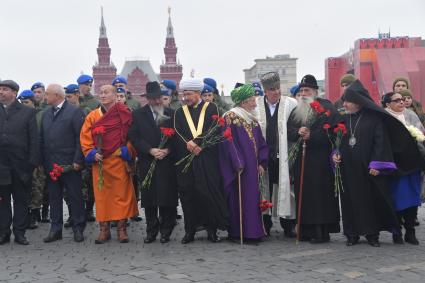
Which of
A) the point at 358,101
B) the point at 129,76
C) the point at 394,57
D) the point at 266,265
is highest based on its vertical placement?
the point at 129,76

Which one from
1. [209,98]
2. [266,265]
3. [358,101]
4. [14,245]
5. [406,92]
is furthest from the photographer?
[209,98]

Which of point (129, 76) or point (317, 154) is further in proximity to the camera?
point (129, 76)

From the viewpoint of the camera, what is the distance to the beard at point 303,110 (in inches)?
274

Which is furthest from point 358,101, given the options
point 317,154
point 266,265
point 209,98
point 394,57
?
point 394,57

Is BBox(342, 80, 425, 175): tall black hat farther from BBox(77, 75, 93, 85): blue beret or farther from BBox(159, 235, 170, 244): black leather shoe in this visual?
BBox(77, 75, 93, 85): blue beret

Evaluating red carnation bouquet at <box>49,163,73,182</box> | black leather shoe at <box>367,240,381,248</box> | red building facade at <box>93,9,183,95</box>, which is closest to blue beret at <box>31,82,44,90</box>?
red carnation bouquet at <box>49,163,73,182</box>

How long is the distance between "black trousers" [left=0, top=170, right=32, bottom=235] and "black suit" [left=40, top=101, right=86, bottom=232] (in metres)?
0.35

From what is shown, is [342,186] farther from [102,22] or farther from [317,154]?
[102,22]

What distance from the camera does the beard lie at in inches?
274

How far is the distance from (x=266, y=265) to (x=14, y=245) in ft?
11.2

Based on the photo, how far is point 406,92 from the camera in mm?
7891

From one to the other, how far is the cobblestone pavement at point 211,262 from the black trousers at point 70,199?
28 cm

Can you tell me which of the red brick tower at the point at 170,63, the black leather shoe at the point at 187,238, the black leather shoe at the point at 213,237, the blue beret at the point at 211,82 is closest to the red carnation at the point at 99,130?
the black leather shoe at the point at 187,238

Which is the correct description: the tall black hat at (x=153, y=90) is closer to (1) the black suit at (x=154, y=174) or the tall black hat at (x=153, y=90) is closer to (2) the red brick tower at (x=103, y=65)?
(1) the black suit at (x=154, y=174)
